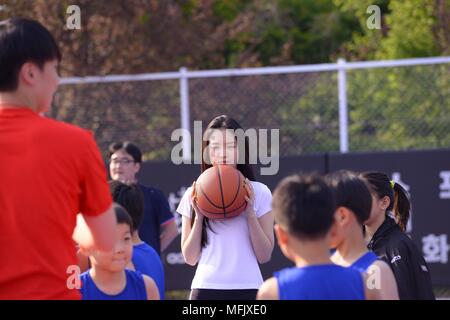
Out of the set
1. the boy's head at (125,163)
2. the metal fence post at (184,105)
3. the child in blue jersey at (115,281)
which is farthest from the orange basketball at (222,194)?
the metal fence post at (184,105)

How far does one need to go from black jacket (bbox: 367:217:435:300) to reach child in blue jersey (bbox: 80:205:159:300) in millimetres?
1416

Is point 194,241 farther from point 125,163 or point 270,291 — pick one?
point 125,163

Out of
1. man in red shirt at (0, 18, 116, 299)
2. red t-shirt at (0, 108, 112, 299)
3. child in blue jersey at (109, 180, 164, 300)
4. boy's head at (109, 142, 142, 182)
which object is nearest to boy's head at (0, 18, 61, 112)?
man in red shirt at (0, 18, 116, 299)

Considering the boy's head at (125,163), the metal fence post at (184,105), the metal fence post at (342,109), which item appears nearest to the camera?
the boy's head at (125,163)

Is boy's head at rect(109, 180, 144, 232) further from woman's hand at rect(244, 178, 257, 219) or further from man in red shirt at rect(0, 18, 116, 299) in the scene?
man in red shirt at rect(0, 18, 116, 299)

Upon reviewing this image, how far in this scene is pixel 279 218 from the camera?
375 cm

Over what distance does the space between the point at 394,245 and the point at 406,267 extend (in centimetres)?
15

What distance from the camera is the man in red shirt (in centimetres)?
351

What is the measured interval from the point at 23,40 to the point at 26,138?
0.41 meters

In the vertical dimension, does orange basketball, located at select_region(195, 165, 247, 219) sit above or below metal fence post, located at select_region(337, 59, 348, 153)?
below

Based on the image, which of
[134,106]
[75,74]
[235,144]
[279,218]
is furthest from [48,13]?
[279,218]

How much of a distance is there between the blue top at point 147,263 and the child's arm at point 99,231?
6.19ft

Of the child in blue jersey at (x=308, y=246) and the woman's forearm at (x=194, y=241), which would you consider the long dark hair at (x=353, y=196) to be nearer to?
the child in blue jersey at (x=308, y=246)

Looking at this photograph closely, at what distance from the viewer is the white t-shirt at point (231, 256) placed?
5.72m
